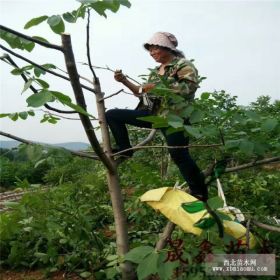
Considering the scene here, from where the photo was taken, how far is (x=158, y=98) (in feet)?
7.64

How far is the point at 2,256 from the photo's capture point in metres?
3.02

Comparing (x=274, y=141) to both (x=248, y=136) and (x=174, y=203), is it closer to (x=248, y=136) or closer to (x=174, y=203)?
(x=248, y=136)

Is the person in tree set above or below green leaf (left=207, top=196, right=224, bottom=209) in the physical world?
above

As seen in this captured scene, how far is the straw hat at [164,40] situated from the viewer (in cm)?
251

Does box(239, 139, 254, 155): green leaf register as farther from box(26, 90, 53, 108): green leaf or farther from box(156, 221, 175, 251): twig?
box(26, 90, 53, 108): green leaf

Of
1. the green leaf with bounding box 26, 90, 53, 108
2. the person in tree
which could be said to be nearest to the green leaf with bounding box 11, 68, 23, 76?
the green leaf with bounding box 26, 90, 53, 108

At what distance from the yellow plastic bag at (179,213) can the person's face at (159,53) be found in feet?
3.04

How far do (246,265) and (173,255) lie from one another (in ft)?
1.34

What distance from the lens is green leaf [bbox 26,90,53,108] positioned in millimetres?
1201

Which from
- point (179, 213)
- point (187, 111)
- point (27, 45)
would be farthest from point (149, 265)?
point (27, 45)

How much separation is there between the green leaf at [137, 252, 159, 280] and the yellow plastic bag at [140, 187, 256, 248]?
0.28 metres

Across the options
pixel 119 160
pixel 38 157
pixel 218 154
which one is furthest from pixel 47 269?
pixel 218 154

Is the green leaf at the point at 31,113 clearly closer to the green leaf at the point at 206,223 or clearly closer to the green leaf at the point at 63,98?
the green leaf at the point at 63,98

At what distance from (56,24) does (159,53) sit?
1.24 meters
